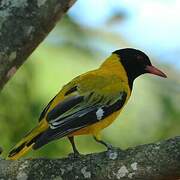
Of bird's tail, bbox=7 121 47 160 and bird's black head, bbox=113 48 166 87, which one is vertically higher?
bird's black head, bbox=113 48 166 87

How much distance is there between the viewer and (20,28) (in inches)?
155

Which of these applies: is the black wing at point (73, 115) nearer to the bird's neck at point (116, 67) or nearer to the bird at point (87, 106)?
the bird at point (87, 106)

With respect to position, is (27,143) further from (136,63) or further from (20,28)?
(136,63)

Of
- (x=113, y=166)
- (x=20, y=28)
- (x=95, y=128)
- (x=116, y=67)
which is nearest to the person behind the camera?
(x=113, y=166)

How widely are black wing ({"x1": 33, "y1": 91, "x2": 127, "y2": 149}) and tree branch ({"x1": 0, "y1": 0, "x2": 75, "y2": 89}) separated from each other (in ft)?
1.23

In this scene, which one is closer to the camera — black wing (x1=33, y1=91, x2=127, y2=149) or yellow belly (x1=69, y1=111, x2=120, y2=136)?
black wing (x1=33, y1=91, x2=127, y2=149)

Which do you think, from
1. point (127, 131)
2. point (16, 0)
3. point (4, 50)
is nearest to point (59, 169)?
point (4, 50)

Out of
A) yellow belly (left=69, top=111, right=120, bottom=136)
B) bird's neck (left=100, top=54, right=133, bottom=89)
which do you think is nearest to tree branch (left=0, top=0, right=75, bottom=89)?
yellow belly (left=69, top=111, right=120, bottom=136)

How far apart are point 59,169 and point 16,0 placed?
113 cm

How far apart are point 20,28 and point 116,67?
1.42 metres

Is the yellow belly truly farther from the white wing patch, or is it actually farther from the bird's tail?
the bird's tail

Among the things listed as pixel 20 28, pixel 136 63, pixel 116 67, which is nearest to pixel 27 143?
pixel 20 28

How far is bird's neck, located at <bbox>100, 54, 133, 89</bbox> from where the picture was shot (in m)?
5.03

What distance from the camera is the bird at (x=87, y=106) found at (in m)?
3.95
